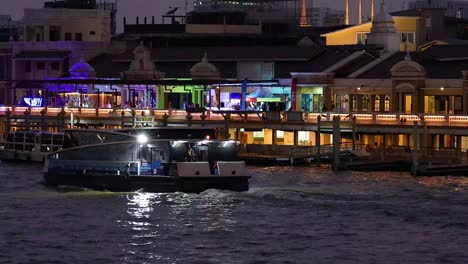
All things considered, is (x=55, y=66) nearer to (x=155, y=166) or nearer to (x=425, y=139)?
(x=425, y=139)

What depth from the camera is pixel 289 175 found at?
3762 inches

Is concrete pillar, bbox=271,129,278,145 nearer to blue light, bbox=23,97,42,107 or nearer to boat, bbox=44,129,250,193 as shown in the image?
boat, bbox=44,129,250,193

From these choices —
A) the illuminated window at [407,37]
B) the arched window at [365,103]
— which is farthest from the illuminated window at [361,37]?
the arched window at [365,103]

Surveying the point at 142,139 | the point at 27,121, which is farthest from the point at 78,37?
the point at 142,139

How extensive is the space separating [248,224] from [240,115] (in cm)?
4525

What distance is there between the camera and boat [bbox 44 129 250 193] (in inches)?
3250

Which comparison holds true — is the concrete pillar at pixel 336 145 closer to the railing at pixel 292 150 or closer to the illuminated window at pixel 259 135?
the railing at pixel 292 150

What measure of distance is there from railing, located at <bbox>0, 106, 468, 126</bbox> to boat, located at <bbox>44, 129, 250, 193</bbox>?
84.1 feet

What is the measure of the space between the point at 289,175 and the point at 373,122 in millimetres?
14657

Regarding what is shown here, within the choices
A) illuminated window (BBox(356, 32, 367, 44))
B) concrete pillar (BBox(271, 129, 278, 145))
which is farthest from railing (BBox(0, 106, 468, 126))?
illuminated window (BBox(356, 32, 367, 44))

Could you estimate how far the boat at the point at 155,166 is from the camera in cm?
8256

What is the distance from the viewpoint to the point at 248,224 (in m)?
72.2

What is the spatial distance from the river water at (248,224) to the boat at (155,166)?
0.72 meters

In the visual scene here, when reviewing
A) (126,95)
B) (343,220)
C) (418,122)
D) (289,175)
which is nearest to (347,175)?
(289,175)
